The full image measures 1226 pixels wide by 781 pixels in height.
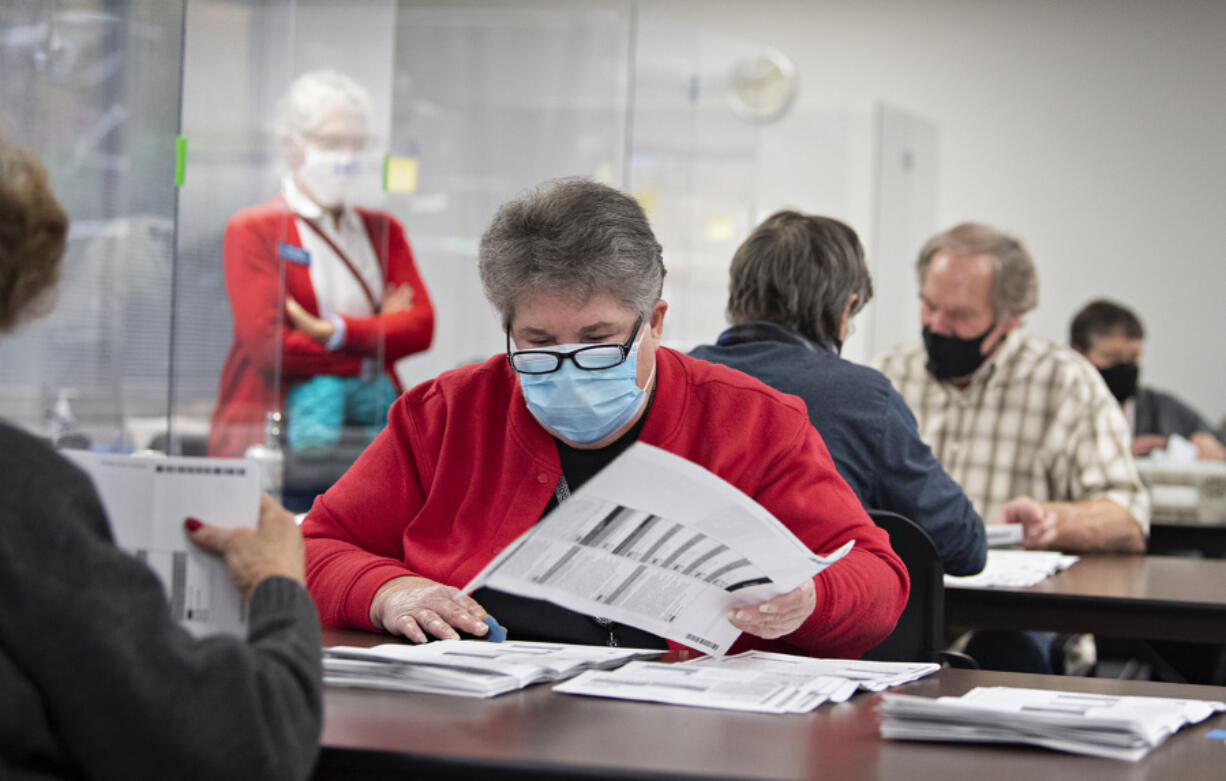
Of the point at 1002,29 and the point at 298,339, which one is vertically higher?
the point at 1002,29

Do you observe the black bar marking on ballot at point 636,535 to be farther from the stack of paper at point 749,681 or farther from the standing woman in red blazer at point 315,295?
the standing woman in red blazer at point 315,295

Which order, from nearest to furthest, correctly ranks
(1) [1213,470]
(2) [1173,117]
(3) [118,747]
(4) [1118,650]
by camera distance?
1. (3) [118,747]
2. (4) [1118,650]
3. (1) [1213,470]
4. (2) [1173,117]

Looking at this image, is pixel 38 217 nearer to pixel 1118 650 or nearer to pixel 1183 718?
pixel 1183 718

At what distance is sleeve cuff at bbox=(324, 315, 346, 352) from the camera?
3762 mm

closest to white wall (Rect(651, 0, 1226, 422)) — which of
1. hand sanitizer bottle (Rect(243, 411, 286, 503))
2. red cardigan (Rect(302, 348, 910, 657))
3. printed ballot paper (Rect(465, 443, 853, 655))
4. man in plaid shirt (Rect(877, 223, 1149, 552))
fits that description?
man in plaid shirt (Rect(877, 223, 1149, 552))

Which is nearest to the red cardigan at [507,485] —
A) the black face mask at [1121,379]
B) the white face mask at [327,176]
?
the white face mask at [327,176]

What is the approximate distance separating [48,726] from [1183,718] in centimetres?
94

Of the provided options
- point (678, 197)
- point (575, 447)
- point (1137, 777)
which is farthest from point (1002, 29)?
point (1137, 777)

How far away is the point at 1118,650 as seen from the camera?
11.6ft

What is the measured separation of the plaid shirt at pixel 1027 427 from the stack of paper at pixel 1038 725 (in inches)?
84.2

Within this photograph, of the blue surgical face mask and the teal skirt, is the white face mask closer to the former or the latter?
the teal skirt

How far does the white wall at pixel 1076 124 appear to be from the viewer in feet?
23.0

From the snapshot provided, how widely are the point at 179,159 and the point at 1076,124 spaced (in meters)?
5.41

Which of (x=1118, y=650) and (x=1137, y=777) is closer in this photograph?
(x=1137, y=777)
